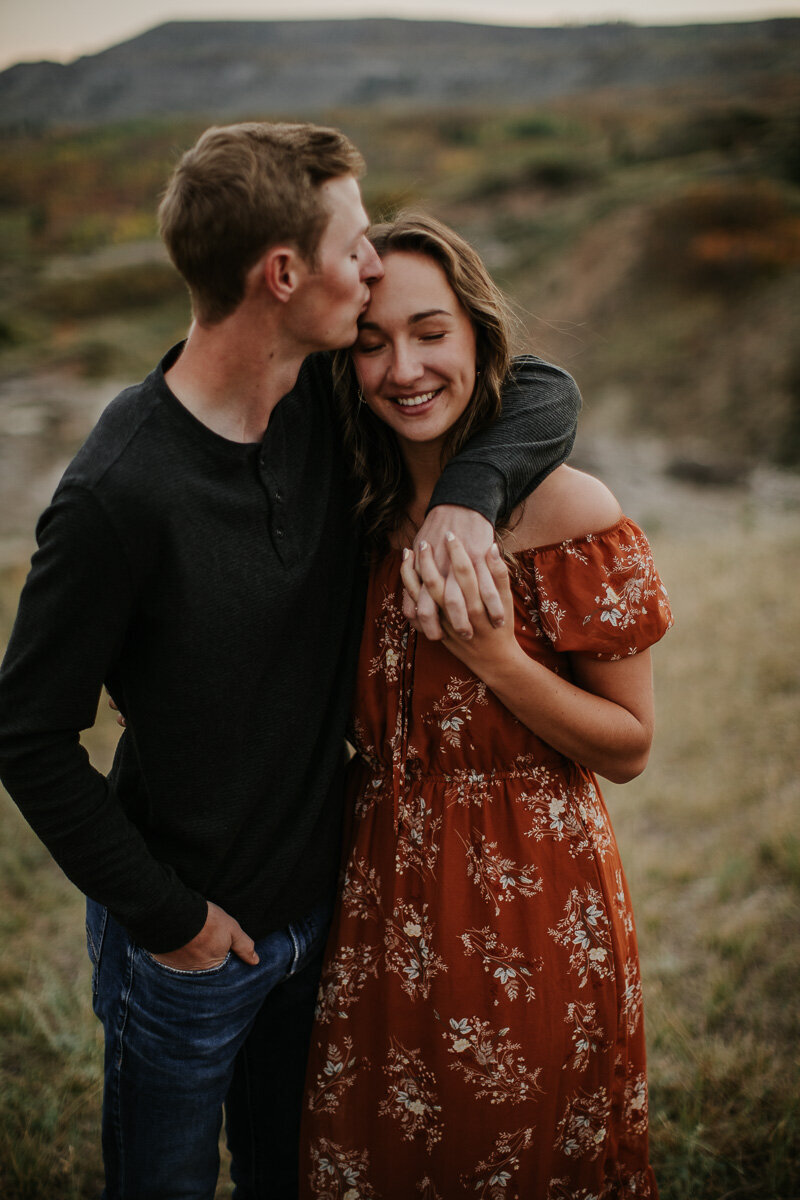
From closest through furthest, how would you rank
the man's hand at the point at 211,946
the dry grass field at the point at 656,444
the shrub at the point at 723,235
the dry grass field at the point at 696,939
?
the man's hand at the point at 211,946
the dry grass field at the point at 696,939
the dry grass field at the point at 656,444
the shrub at the point at 723,235

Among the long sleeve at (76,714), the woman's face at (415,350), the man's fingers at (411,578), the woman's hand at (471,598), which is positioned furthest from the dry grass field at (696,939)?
the woman's face at (415,350)

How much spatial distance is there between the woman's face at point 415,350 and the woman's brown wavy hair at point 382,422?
25 mm

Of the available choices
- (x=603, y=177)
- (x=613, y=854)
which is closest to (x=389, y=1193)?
(x=613, y=854)

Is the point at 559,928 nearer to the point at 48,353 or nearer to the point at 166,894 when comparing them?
the point at 166,894

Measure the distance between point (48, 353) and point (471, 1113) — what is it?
724 inches

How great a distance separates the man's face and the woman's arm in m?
0.42

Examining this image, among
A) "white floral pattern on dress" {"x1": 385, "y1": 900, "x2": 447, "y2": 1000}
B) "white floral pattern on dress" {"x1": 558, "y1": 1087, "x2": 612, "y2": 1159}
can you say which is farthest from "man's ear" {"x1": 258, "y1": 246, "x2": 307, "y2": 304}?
"white floral pattern on dress" {"x1": 558, "y1": 1087, "x2": 612, "y2": 1159}

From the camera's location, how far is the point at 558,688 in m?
1.57

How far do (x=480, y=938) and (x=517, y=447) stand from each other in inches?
36.9

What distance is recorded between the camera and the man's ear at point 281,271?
1.34 m

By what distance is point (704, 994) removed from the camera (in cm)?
305

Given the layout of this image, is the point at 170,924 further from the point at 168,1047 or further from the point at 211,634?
the point at 211,634

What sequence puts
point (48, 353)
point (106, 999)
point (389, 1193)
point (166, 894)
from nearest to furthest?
point (166, 894) → point (106, 999) → point (389, 1193) → point (48, 353)

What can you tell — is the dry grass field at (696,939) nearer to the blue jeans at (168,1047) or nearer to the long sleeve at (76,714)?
the blue jeans at (168,1047)
